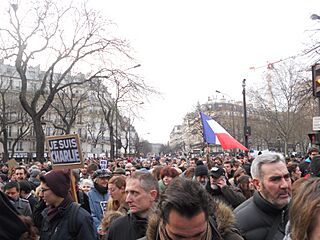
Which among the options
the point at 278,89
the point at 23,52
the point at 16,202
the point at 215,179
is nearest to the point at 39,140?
the point at 23,52

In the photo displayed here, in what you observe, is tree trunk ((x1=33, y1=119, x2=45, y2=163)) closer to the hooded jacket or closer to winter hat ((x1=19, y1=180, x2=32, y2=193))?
winter hat ((x1=19, y1=180, x2=32, y2=193))

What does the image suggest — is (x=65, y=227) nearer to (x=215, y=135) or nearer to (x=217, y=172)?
(x=217, y=172)

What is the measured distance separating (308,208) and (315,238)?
14 cm

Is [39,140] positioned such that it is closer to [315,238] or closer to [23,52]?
[23,52]

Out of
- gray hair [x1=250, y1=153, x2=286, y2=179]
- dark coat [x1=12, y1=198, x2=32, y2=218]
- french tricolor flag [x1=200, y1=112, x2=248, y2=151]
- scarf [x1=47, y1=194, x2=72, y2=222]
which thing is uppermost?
french tricolor flag [x1=200, y1=112, x2=248, y2=151]

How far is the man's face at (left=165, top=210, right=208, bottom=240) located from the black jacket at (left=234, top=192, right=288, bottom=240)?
4.82 feet

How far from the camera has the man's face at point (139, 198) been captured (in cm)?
403

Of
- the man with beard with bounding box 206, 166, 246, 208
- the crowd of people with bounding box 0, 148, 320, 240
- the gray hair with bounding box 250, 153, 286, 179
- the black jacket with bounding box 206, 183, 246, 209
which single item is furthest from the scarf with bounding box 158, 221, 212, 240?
the man with beard with bounding box 206, 166, 246, 208

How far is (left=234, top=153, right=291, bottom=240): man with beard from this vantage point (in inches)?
147

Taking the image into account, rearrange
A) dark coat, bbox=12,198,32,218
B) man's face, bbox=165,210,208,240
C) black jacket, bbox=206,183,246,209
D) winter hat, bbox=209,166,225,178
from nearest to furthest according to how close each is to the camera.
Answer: man's face, bbox=165,210,208,240
black jacket, bbox=206,183,246,209
winter hat, bbox=209,166,225,178
dark coat, bbox=12,198,32,218

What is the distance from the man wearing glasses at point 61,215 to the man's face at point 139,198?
0.66 metres

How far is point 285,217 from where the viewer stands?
377 centimetres

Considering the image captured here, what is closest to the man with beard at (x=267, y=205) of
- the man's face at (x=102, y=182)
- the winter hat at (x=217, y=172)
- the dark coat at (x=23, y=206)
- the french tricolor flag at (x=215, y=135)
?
the winter hat at (x=217, y=172)

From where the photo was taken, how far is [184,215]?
7.70 ft
